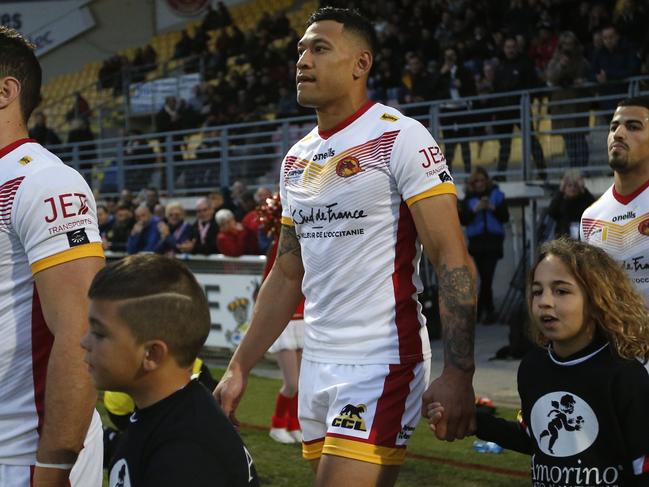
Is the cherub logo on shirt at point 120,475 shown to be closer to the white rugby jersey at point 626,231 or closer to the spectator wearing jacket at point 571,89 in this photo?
the white rugby jersey at point 626,231

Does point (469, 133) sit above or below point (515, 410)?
above

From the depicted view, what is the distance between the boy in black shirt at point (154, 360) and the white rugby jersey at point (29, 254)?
0.46m

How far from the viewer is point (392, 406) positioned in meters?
3.75

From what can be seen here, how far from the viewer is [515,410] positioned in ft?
28.7

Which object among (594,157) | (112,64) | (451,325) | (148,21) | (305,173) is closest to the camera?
(451,325)

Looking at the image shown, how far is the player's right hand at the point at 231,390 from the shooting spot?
3.97 metres

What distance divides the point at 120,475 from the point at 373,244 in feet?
5.34

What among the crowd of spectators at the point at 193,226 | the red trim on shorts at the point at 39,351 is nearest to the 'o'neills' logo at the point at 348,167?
the red trim on shorts at the point at 39,351

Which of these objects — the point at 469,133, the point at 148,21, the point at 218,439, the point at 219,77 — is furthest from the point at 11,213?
the point at 148,21

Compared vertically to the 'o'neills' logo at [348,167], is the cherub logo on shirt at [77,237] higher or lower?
lower

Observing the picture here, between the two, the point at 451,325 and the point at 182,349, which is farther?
the point at 451,325

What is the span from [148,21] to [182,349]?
98.7 ft

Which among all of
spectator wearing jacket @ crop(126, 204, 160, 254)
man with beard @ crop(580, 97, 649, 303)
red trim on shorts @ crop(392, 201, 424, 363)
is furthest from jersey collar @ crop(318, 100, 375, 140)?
spectator wearing jacket @ crop(126, 204, 160, 254)

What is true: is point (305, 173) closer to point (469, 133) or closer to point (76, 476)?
point (76, 476)
